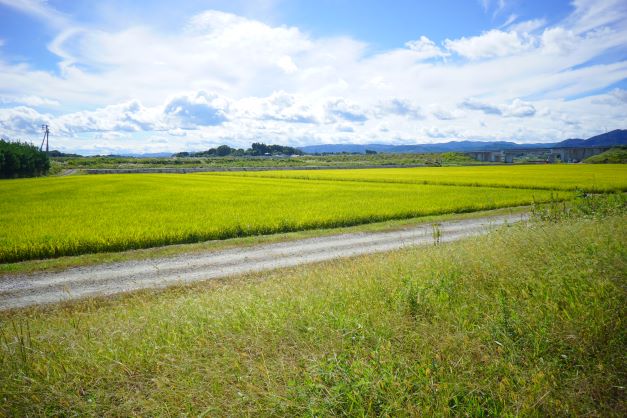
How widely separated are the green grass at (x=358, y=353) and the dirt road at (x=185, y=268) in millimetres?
3886

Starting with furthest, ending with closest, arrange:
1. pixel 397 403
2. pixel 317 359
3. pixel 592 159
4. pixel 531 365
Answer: pixel 592 159
pixel 317 359
pixel 531 365
pixel 397 403

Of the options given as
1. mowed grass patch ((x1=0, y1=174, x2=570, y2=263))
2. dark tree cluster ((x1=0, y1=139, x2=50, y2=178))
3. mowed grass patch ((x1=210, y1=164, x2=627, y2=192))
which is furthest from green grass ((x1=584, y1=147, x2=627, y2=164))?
dark tree cluster ((x1=0, y1=139, x2=50, y2=178))

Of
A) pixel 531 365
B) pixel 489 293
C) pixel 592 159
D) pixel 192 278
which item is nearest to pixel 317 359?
pixel 531 365

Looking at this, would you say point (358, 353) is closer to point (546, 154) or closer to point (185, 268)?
point (185, 268)

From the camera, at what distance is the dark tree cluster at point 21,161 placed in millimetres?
85812

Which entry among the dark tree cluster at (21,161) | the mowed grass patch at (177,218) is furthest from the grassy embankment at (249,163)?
the mowed grass patch at (177,218)

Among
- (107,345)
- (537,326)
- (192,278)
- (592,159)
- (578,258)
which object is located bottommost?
(192,278)

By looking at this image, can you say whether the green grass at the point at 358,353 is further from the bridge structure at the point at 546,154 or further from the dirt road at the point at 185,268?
the bridge structure at the point at 546,154

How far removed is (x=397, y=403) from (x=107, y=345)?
3990mm

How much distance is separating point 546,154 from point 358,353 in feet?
595

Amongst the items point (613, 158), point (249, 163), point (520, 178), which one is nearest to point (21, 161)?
point (249, 163)

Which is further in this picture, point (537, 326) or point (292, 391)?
point (537, 326)

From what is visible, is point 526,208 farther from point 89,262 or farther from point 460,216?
point 89,262

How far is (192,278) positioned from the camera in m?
11.5
